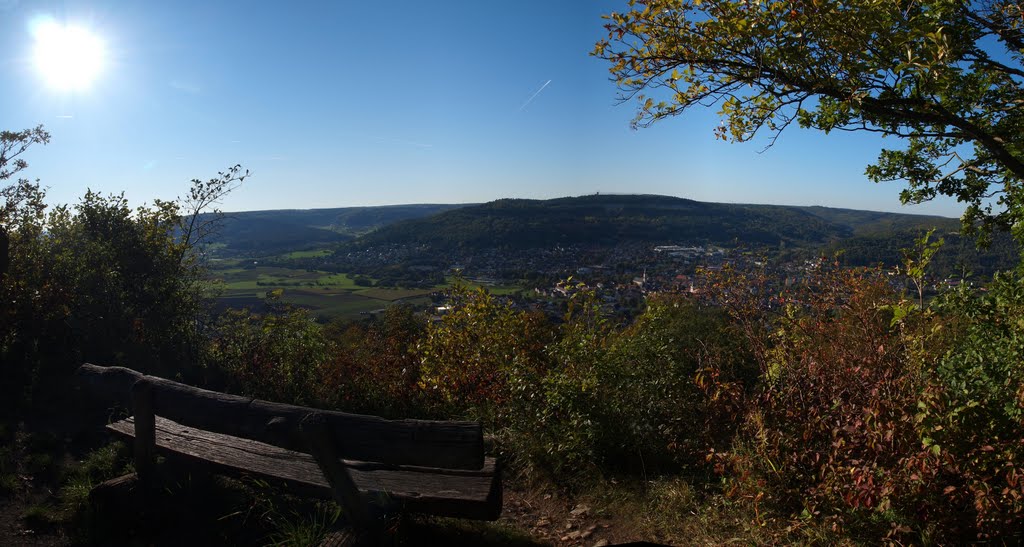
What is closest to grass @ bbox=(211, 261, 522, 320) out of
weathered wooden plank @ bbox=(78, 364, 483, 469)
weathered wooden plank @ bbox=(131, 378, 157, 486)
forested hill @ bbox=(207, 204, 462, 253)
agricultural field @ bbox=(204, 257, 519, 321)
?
agricultural field @ bbox=(204, 257, 519, 321)

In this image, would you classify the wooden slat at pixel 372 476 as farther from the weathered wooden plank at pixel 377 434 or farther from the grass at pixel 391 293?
the grass at pixel 391 293

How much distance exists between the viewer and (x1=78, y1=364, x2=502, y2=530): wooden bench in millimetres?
3471

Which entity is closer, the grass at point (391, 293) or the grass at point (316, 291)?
the grass at point (316, 291)

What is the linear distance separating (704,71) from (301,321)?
7159 millimetres

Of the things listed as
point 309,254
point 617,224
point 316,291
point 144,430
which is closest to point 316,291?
point 316,291

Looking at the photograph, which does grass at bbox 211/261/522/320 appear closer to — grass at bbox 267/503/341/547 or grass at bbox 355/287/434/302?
grass at bbox 355/287/434/302

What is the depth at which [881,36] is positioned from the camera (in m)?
3.53

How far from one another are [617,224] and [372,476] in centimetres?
5444

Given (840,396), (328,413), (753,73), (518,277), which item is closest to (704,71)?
(753,73)

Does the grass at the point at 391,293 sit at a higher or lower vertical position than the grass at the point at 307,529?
lower

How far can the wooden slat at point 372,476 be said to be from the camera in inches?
141

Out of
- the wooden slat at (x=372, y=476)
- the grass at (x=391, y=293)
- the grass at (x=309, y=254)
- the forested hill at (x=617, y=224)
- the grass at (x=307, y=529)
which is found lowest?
the grass at (x=391, y=293)

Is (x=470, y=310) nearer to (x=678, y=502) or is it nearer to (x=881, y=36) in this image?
(x=678, y=502)

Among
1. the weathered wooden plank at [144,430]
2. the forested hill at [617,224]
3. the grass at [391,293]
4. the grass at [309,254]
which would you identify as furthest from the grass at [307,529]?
the grass at [309,254]
